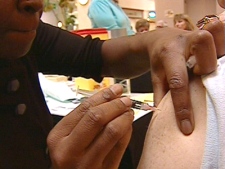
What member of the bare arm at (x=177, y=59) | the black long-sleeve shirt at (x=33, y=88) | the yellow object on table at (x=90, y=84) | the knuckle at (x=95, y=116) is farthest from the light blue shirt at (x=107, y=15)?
the knuckle at (x=95, y=116)

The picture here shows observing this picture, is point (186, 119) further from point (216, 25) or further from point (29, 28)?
point (29, 28)

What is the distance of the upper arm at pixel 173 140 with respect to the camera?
46 cm

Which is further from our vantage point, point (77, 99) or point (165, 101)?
point (77, 99)

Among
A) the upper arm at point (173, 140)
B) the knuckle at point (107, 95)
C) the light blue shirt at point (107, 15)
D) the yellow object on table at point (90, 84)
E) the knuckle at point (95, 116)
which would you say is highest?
the light blue shirt at point (107, 15)

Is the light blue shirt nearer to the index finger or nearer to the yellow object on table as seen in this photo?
the yellow object on table

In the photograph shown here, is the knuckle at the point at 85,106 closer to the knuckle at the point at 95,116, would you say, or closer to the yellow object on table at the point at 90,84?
the knuckle at the point at 95,116

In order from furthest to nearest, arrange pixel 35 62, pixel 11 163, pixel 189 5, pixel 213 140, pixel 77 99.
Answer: pixel 189 5 < pixel 77 99 < pixel 35 62 < pixel 11 163 < pixel 213 140

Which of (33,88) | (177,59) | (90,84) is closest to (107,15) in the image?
(90,84)

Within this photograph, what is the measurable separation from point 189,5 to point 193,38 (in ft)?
15.1

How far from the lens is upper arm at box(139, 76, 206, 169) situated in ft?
1.52

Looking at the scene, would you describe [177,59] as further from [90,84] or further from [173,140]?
[90,84]

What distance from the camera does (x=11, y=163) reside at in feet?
2.11

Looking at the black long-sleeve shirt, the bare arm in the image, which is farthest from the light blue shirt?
the bare arm

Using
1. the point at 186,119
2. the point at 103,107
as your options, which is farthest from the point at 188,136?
the point at 103,107
